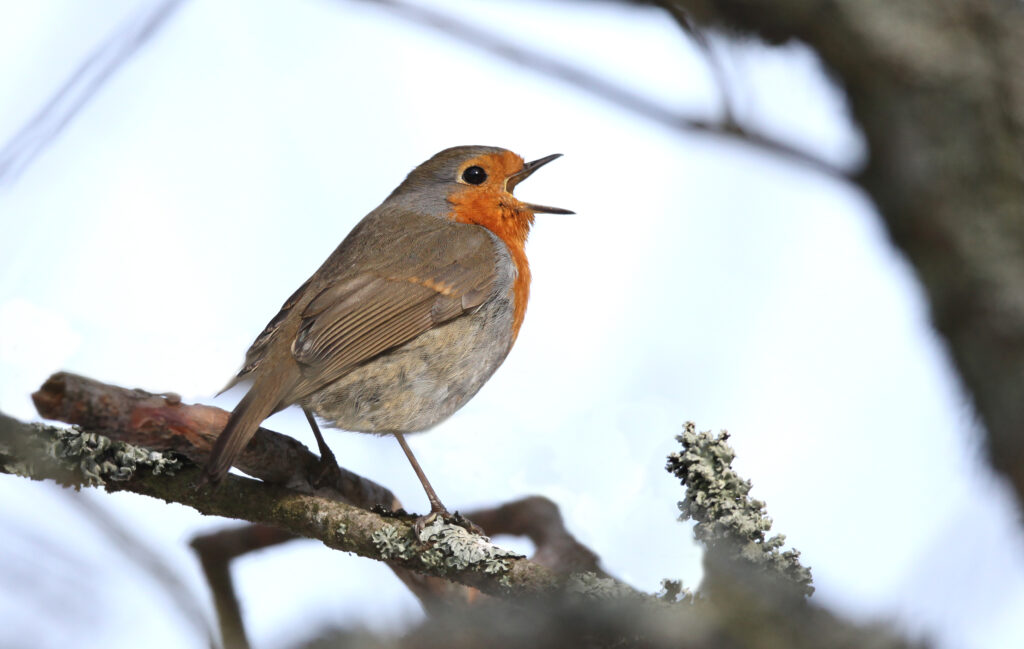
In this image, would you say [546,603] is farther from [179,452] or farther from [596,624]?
[179,452]

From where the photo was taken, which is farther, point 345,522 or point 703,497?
point 345,522

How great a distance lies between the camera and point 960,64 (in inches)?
85.6

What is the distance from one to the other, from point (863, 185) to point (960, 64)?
34 centimetres

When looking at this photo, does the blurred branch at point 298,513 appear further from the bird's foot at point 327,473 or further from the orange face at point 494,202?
the orange face at point 494,202

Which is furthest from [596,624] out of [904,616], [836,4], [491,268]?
[491,268]

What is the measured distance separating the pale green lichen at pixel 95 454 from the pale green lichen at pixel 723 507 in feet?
4.27

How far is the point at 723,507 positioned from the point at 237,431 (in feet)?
3.99

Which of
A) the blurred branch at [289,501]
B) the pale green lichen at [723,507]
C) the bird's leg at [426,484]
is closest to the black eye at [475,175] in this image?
the bird's leg at [426,484]

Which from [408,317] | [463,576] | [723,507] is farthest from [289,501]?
[723,507]

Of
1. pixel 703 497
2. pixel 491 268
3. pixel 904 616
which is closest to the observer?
pixel 904 616

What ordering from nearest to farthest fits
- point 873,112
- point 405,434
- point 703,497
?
point 703,497
point 873,112
point 405,434

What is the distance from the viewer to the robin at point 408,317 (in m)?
3.05

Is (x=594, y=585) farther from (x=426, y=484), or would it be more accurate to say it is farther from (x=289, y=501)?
(x=426, y=484)

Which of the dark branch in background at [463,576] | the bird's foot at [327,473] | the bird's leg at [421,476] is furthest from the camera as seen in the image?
the bird's leg at [421,476]
